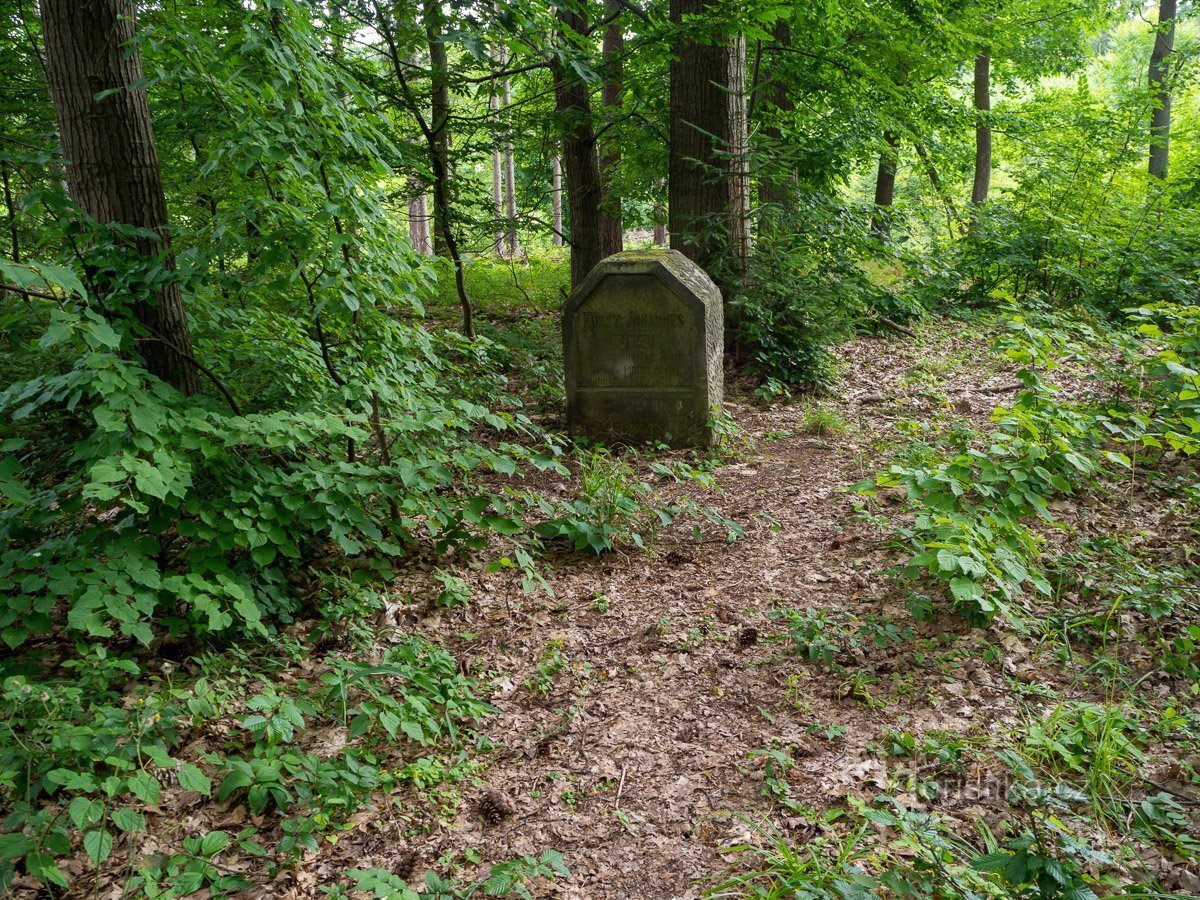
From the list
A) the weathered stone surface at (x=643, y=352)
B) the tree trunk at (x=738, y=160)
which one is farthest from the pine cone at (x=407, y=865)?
the tree trunk at (x=738, y=160)

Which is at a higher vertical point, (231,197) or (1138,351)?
(231,197)

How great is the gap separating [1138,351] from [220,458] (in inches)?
287

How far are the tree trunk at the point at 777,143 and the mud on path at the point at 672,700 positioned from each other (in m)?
3.89

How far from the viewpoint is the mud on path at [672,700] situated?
9.32ft

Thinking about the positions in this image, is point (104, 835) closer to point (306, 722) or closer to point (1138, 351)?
point (306, 722)

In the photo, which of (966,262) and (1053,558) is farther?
(966,262)

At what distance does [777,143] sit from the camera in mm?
8062

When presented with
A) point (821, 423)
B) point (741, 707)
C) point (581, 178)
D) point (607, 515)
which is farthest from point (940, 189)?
point (741, 707)

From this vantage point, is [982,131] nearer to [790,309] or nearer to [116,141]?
[790,309]

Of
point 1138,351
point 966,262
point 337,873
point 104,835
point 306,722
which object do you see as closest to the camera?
point 104,835

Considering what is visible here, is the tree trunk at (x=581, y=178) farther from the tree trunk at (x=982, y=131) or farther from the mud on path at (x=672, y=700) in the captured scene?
the tree trunk at (x=982, y=131)

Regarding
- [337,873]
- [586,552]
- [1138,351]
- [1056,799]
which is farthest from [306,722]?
[1138,351]

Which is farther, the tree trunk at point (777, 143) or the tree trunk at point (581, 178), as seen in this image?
the tree trunk at point (581, 178)

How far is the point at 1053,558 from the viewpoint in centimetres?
430
